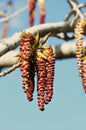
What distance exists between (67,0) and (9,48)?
1851 millimetres

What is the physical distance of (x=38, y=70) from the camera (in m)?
2.58

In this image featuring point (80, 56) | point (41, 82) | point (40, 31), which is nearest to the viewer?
point (41, 82)

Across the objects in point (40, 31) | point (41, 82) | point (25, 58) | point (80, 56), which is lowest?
point (41, 82)

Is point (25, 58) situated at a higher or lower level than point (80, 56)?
lower

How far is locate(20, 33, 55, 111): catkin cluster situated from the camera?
2514mm

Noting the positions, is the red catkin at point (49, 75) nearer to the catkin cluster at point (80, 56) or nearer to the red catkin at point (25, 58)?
the red catkin at point (25, 58)

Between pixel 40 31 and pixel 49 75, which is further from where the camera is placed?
pixel 40 31

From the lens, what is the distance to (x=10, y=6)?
4.76 m

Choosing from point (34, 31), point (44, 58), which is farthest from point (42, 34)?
point (44, 58)

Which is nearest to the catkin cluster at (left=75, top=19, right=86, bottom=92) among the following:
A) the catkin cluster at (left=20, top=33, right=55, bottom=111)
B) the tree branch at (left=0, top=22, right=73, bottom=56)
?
the catkin cluster at (left=20, top=33, right=55, bottom=111)

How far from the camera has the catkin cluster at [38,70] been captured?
99.0 inches

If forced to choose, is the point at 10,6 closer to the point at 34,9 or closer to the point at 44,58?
the point at 34,9

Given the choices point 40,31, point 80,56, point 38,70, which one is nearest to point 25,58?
point 38,70

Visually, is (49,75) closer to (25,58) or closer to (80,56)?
(25,58)
